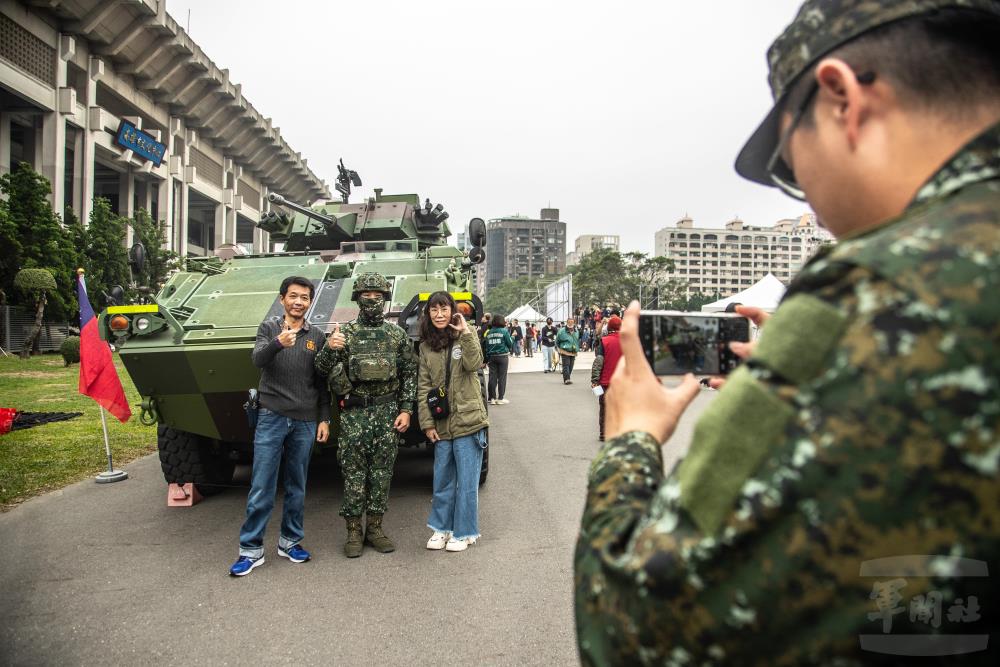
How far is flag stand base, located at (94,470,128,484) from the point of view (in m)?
6.57

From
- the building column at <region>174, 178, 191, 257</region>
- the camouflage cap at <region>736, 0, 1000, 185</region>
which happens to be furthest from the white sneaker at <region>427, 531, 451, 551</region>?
the building column at <region>174, 178, 191, 257</region>

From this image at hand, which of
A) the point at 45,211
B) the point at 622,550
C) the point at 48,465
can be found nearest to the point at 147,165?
the point at 45,211

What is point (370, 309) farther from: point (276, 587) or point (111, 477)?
point (111, 477)

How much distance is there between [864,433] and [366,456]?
4299 millimetres

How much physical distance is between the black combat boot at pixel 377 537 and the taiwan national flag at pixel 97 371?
337 cm

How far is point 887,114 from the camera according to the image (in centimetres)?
84

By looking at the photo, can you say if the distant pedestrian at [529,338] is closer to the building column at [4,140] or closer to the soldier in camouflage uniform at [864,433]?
the building column at [4,140]

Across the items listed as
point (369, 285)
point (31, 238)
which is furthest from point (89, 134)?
point (369, 285)

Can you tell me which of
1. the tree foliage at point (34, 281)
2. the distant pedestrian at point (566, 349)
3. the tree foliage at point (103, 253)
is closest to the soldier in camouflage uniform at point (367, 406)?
the distant pedestrian at point (566, 349)

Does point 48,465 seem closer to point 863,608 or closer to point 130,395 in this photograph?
point 130,395

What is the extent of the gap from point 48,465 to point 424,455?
3.91 m

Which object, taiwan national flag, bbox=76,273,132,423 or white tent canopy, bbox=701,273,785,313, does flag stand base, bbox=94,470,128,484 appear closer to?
taiwan national flag, bbox=76,273,132,423

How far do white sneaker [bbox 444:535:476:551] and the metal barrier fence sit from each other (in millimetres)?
22955

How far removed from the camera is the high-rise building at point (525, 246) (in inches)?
5979
